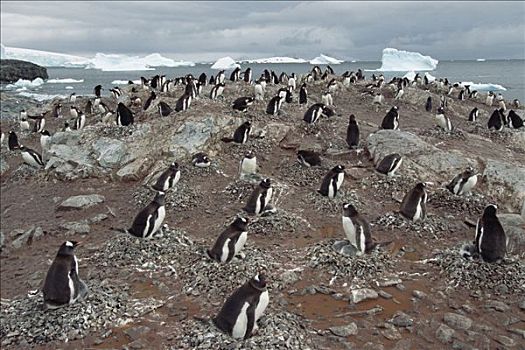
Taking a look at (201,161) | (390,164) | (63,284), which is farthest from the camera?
(201,161)

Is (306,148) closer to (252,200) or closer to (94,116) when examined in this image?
(252,200)

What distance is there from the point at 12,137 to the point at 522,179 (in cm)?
1346

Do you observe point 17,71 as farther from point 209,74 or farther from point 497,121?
point 497,121

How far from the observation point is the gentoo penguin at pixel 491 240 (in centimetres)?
734

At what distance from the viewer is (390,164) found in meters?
11.2

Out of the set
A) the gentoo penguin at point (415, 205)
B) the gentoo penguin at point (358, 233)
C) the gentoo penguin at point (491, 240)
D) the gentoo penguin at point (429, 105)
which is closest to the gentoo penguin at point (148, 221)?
the gentoo penguin at point (358, 233)

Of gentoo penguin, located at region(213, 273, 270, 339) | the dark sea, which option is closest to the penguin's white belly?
gentoo penguin, located at region(213, 273, 270, 339)

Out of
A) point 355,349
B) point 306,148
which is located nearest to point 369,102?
point 306,148

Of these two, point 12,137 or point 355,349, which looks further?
point 12,137

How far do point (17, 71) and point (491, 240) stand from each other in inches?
2731

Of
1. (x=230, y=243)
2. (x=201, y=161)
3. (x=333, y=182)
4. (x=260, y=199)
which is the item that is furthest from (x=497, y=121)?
(x=230, y=243)

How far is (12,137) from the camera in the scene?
15.6 metres

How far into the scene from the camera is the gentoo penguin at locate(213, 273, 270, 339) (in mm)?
5766

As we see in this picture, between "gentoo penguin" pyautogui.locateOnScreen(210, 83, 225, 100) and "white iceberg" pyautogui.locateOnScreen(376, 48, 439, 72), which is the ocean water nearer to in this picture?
"white iceberg" pyautogui.locateOnScreen(376, 48, 439, 72)
